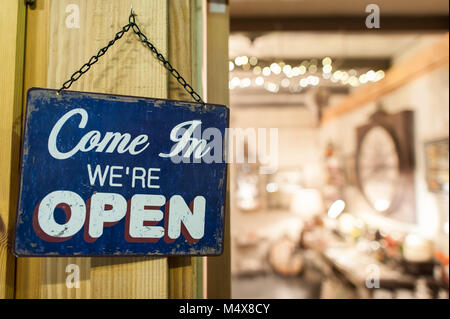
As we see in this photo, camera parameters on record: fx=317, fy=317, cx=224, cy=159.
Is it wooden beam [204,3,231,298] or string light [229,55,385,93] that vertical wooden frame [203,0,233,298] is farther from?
string light [229,55,385,93]

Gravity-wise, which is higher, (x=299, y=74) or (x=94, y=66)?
(x=299, y=74)

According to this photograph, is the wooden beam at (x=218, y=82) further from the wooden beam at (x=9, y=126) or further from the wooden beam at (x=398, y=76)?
the wooden beam at (x=398, y=76)

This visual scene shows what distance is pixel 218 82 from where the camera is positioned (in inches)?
44.6

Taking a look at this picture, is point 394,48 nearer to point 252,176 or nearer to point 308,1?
point 308,1

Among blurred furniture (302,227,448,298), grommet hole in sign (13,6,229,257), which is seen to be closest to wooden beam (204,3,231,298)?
grommet hole in sign (13,6,229,257)

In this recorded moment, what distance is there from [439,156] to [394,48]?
1346mm

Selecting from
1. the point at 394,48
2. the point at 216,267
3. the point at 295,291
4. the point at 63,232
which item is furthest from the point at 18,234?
the point at 295,291

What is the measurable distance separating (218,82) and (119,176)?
53 cm

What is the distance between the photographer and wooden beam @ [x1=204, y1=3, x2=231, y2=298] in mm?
1120

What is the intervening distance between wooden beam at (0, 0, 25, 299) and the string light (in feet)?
8.78

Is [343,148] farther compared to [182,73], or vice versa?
[343,148]

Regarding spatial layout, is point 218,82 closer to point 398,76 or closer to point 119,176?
point 119,176

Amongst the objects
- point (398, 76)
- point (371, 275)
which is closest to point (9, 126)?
point (371, 275)

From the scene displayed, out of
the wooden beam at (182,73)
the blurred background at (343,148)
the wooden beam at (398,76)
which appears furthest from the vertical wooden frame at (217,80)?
the wooden beam at (398,76)
